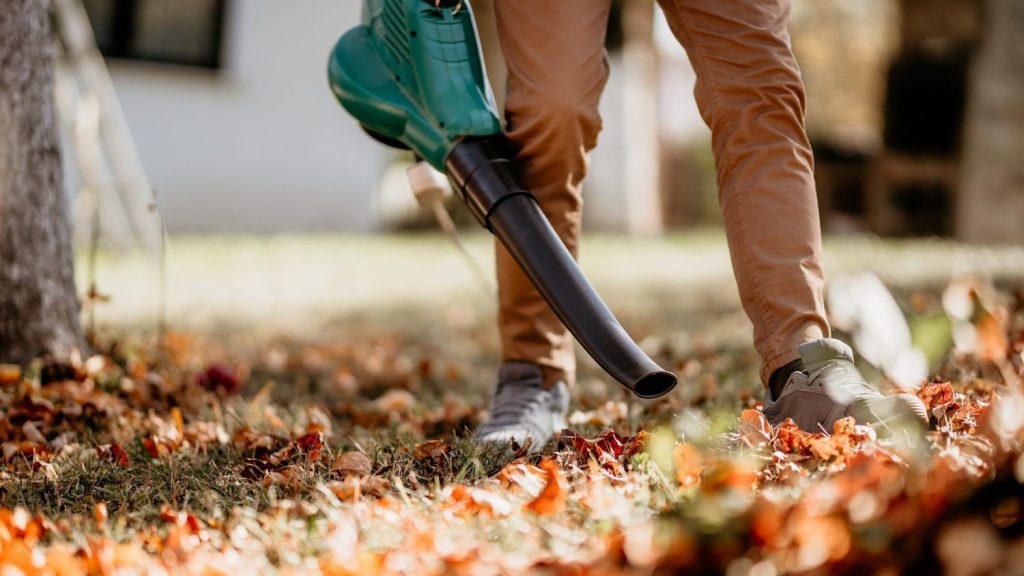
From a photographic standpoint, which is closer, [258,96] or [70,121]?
[70,121]

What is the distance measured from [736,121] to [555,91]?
13.1 inches

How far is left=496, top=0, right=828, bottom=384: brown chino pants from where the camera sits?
177 cm

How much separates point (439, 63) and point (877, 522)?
3.92 feet

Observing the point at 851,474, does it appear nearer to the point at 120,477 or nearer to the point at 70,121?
the point at 120,477

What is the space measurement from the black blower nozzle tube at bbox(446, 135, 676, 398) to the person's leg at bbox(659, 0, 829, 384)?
11.2 inches

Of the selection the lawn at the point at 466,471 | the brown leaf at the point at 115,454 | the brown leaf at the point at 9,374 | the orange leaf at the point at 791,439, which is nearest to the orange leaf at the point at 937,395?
the lawn at the point at 466,471

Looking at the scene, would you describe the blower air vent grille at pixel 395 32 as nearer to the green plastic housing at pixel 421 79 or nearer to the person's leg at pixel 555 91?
the green plastic housing at pixel 421 79

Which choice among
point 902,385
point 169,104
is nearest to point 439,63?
point 902,385

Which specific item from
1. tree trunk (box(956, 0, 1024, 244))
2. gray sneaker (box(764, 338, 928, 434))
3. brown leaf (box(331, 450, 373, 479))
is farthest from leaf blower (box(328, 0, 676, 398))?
tree trunk (box(956, 0, 1024, 244))

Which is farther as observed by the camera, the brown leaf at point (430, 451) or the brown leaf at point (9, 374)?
the brown leaf at point (9, 374)

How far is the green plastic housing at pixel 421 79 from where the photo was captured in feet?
6.19

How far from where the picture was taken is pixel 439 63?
190 centimetres

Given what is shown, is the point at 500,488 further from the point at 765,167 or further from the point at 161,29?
the point at 161,29

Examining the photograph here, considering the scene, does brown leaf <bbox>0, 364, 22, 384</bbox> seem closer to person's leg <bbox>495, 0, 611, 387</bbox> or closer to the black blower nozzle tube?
the black blower nozzle tube
